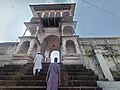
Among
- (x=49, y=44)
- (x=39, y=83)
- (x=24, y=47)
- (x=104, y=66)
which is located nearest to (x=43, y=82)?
(x=39, y=83)

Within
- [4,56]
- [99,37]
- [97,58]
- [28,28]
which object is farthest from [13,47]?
[99,37]

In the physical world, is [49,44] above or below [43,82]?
above

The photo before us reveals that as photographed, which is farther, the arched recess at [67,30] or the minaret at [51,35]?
the arched recess at [67,30]

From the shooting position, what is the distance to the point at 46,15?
16141 millimetres

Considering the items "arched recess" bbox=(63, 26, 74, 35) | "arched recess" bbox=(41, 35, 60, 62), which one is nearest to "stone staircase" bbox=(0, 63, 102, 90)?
"arched recess" bbox=(63, 26, 74, 35)

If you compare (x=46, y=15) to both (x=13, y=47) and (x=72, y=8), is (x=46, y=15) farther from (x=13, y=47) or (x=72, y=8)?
(x=13, y=47)

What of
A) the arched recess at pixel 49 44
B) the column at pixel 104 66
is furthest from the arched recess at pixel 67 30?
the column at pixel 104 66

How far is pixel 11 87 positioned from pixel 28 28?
941 cm

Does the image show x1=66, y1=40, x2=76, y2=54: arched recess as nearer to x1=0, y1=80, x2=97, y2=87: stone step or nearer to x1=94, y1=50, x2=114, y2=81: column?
x1=94, y1=50, x2=114, y2=81: column

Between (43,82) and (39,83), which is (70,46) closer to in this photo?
(43,82)

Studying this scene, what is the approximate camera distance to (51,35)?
1447 cm

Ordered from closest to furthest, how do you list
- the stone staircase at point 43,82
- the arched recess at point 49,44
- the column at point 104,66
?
the stone staircase at point 43,82 → the column at point 104,66 → the arched recess at point 49,44

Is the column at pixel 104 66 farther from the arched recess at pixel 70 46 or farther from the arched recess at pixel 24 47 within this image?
the arched recess at pixel 24 47

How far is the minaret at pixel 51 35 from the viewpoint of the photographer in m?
11.0
